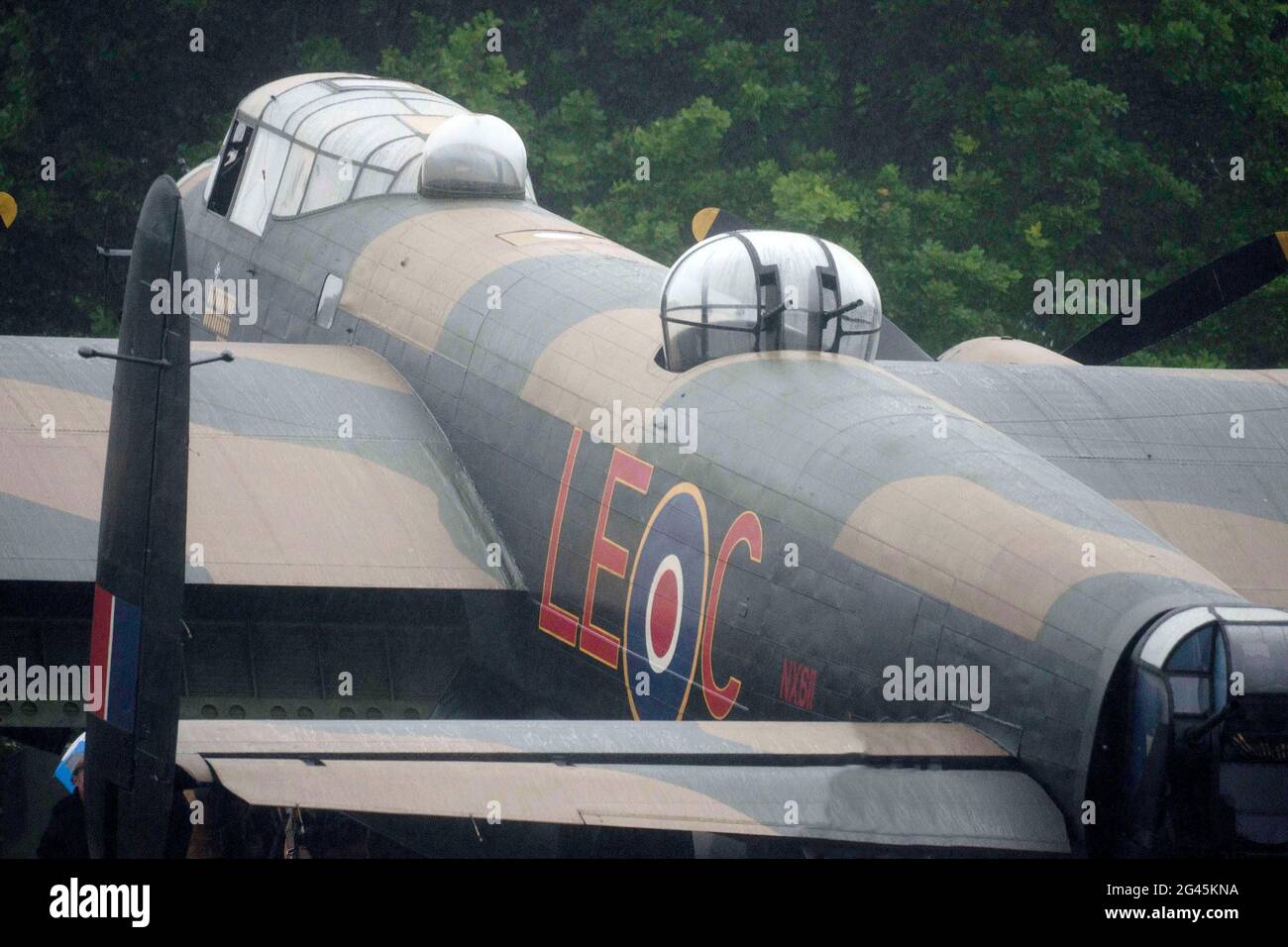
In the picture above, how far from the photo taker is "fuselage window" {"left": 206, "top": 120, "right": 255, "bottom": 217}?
1677cm

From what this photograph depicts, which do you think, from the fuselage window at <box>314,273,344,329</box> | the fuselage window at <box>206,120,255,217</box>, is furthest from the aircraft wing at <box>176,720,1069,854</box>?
the fuselage window at <box>206,120,255,217</box>

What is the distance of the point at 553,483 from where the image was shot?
11625mm

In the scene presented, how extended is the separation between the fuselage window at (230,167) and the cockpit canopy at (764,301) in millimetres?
6984

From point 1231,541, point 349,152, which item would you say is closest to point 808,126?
point 349,152

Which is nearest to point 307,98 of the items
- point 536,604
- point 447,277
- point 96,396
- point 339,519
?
point 447,277

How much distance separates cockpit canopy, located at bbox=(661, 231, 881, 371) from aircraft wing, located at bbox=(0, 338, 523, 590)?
2.16 m

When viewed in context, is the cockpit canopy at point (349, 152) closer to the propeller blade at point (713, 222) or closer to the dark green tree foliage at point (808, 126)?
the propeller blade at point (713, 222)

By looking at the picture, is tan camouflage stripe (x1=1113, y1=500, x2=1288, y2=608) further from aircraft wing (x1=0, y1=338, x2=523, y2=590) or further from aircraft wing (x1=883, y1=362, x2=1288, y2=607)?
aircraft wing (x1=0, y1=338, x2=523, y2=590)

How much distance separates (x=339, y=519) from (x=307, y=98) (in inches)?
239

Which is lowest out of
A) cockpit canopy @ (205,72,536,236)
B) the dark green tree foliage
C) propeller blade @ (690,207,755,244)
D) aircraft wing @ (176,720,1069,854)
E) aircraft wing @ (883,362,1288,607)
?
aircraft wing @ (176,720,1069,854)

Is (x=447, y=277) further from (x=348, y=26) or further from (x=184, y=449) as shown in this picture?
(x=348, y=26)

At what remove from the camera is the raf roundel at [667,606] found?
10.1 metres

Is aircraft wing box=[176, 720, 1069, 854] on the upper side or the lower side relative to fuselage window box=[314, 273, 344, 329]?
lower

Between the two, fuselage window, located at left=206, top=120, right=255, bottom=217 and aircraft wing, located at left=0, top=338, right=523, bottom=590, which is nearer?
aircraft wing, located at left=0, top=338, right=523, bottom=590
